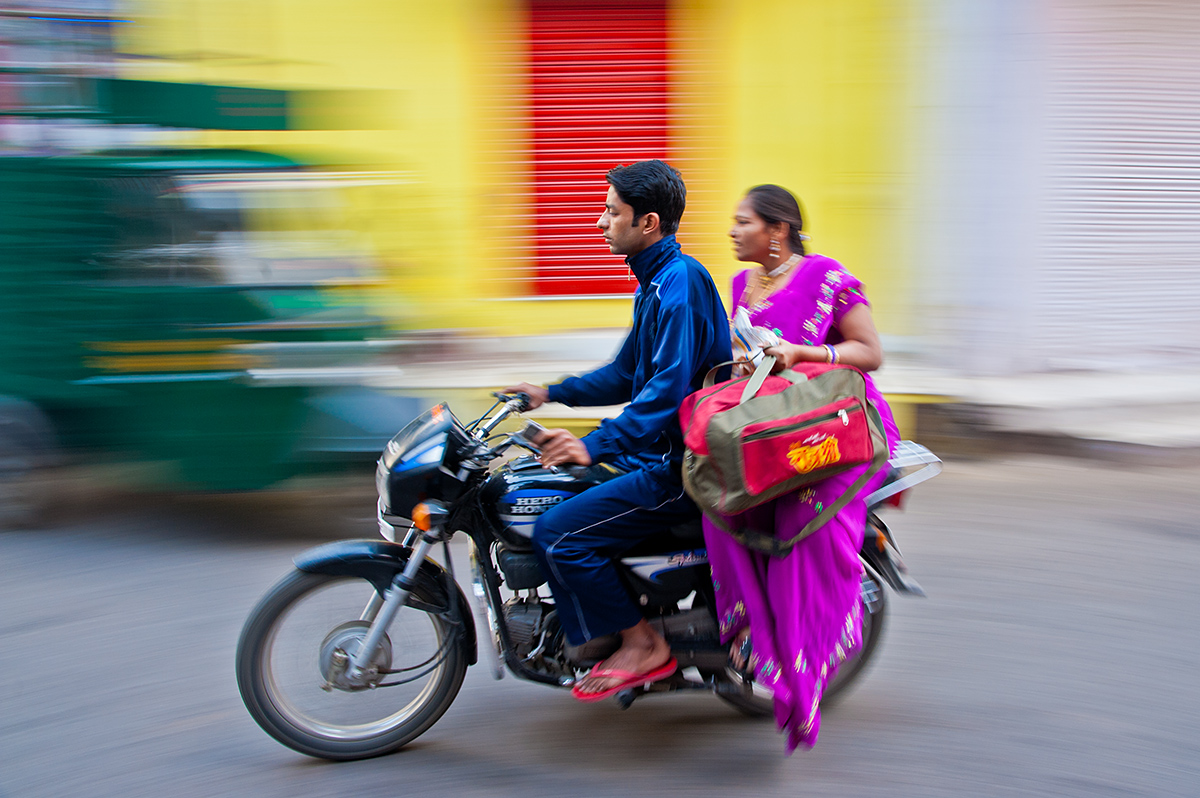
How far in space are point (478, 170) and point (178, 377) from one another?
Result: 349 cm

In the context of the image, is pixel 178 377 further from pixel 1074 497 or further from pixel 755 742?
pixel 1074 497

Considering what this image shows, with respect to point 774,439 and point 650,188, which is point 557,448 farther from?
point 650,188

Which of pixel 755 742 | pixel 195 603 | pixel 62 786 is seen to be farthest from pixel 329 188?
pixel 755 742

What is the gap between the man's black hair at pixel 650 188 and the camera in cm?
277

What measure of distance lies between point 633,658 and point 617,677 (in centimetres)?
7

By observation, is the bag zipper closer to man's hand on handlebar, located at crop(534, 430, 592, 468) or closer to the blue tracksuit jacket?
the blue tracksuit jacket

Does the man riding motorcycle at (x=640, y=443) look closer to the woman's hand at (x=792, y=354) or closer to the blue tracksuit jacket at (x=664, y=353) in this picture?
the blue tracksuit jacket at (x=664, y=353)

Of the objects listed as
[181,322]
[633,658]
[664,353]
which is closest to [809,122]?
[181,322]

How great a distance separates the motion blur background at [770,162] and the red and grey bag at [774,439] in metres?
2.57

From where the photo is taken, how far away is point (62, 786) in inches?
112

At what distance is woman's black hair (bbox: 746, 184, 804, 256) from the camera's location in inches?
117

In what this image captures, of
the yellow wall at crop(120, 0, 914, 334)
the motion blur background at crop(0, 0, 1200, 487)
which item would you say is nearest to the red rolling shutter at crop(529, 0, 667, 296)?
the motion blur background at crop(0, 0, 1200, 487)

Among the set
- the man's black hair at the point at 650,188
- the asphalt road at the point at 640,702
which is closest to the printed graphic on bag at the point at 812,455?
the man's black hair at the point at 650,188

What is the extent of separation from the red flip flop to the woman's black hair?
53.2 inches
